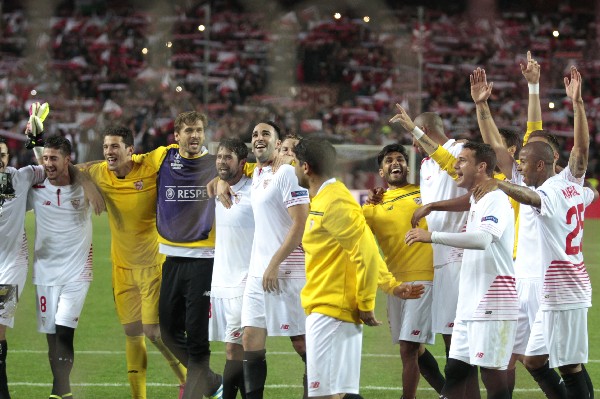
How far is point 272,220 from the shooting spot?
6.14 meters

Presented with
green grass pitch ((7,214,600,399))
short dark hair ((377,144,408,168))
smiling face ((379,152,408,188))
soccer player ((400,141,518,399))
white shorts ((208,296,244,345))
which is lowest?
green grass pitch ((7,214,600,399))

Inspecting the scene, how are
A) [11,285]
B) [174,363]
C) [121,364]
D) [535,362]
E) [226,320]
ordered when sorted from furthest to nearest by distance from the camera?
1. [121,364]
2. [174,363]
3. [11,285]
4. [226,320]
5. [535,362]

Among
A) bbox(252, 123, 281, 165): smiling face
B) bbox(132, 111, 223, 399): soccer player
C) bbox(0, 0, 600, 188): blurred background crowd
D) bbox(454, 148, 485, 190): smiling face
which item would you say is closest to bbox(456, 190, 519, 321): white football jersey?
bbox(454, 148, 485, 190): smiling face

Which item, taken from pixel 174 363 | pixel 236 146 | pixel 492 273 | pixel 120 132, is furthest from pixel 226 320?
pixel 492 273

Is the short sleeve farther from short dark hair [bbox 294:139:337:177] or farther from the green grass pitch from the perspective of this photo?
the green grass pitch

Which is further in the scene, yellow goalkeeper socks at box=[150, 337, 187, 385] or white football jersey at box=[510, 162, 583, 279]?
yellow goalkeeper socks at box=[150, 337, 187, 385]

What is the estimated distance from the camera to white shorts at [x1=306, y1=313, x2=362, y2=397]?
198 inches

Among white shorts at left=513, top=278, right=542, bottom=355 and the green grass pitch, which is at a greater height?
white shorts at left=513, top=278, right=542, bottom=355

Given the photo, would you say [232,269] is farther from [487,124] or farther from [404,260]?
[487,124]

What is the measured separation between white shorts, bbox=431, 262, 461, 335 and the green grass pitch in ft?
2.95

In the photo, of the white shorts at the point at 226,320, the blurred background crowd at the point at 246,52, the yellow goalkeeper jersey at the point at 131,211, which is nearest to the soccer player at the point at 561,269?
the blurred background crowd at the point at 246,52

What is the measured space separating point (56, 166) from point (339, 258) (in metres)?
2.31

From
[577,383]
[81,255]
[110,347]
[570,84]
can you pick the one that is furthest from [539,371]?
[110,347]

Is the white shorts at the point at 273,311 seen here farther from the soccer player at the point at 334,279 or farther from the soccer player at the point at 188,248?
the soccer player at the point at 334,279
